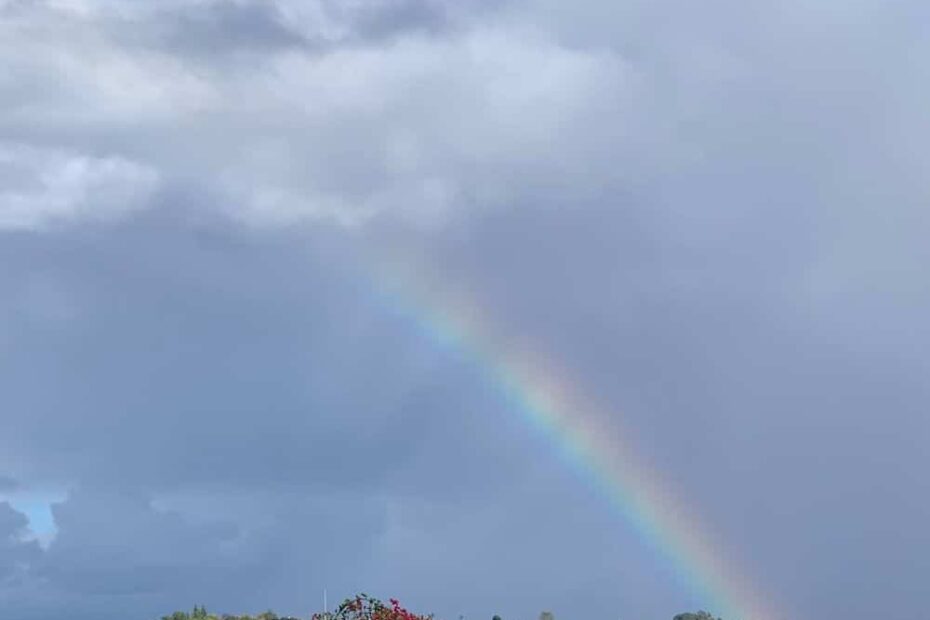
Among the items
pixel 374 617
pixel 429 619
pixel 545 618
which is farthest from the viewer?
pixel 545 618

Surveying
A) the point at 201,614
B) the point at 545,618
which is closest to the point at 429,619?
the point at 201,614

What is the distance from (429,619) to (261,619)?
152 m

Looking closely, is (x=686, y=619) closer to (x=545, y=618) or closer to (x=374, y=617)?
(x=545, y=618)

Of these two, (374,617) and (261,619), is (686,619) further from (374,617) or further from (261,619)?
(374,617)

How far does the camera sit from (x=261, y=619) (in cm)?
13325

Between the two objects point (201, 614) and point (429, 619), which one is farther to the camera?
point (201, 614)

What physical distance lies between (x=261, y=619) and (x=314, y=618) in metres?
153

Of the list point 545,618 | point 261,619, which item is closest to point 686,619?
point 545,618

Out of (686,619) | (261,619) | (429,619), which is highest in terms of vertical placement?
(429,619)

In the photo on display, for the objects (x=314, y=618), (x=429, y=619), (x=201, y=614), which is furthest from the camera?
(x=201, y=614)

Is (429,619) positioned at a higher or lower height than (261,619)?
higher

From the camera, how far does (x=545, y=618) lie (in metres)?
160

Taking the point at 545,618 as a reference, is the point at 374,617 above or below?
above

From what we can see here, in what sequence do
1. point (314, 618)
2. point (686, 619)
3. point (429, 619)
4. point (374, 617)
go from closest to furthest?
point (374, 617), point (314, 618), point (429, 619), point (686, 619)
